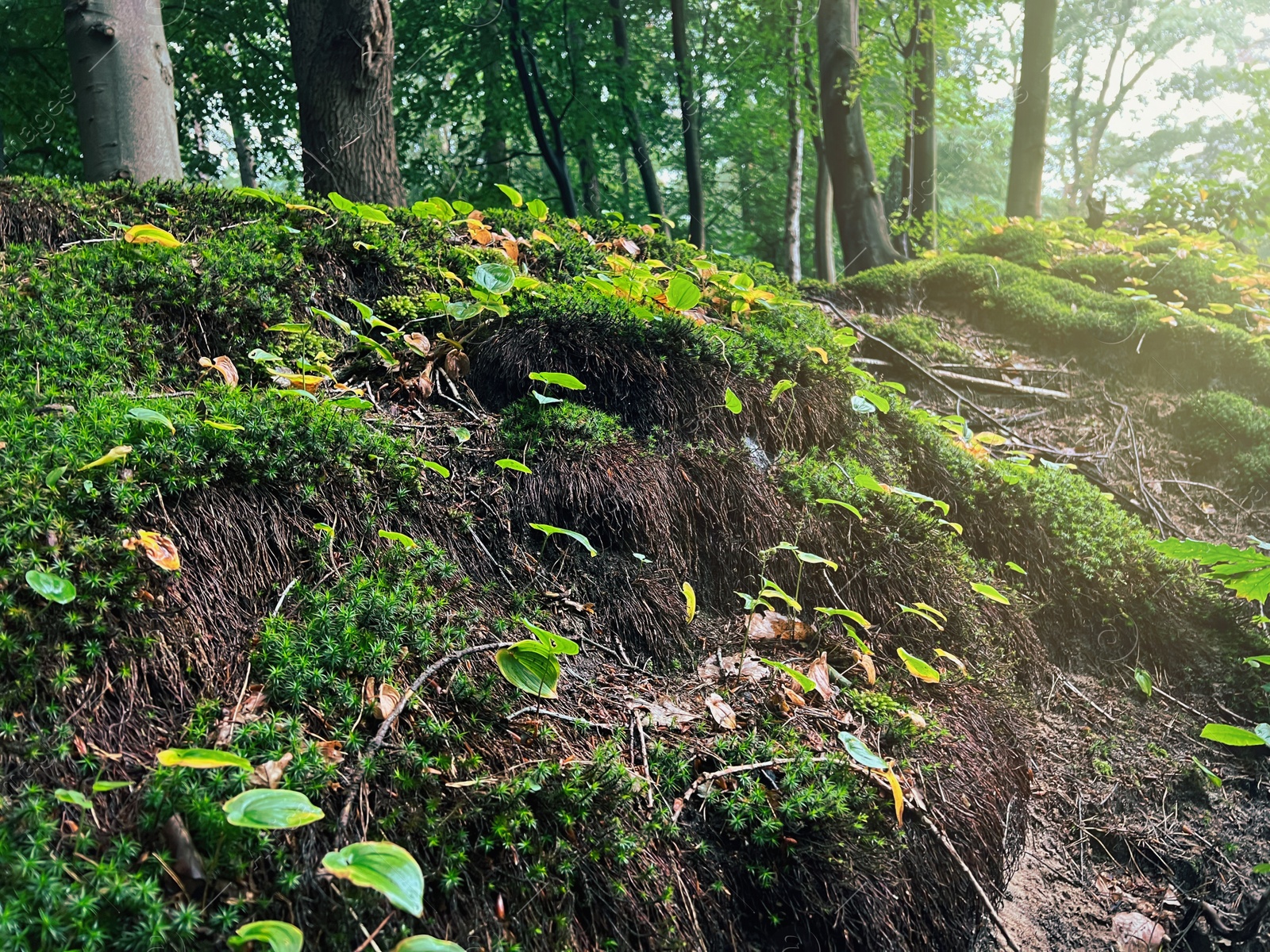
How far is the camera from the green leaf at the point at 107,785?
1.33 m

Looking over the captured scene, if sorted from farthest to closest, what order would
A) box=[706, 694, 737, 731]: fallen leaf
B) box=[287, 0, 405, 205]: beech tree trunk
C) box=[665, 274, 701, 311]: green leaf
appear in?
box=[287, 0, 405, 205]: beech tree trunk, box=[665, 274, 701, 311]: green leaf, box=[706, 694, 737, 731]: fallen leaf

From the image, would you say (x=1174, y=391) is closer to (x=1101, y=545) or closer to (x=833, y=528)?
(x=1101, y=545)

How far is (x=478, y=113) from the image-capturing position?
11.1 meters

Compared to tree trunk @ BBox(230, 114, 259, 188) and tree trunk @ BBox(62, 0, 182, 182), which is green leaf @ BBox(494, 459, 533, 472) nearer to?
tree trunk @ BBox(62, 0, 182, 182)

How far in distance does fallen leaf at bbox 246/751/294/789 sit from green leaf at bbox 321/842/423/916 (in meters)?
0.28

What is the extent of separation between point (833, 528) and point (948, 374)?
8.93 ft

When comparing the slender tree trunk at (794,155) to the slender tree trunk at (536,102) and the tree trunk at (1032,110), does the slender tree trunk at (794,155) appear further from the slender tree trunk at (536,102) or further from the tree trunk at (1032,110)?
the slender tree trunk at (536,102)

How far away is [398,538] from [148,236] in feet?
5.98

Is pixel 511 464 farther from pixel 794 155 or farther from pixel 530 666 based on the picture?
pixel 794 155

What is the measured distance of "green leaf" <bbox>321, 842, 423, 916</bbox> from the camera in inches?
50.3

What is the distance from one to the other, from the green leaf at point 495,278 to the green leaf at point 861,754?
86.6 inches

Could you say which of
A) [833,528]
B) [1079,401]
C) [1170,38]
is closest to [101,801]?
[833,528]

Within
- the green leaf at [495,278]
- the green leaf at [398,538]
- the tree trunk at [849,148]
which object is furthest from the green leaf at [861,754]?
the tree trunk at [849,148]

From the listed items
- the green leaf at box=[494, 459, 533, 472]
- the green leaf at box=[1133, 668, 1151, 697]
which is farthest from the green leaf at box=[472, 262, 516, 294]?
the green leaf at box=[1133, 668, 1151, 697]
